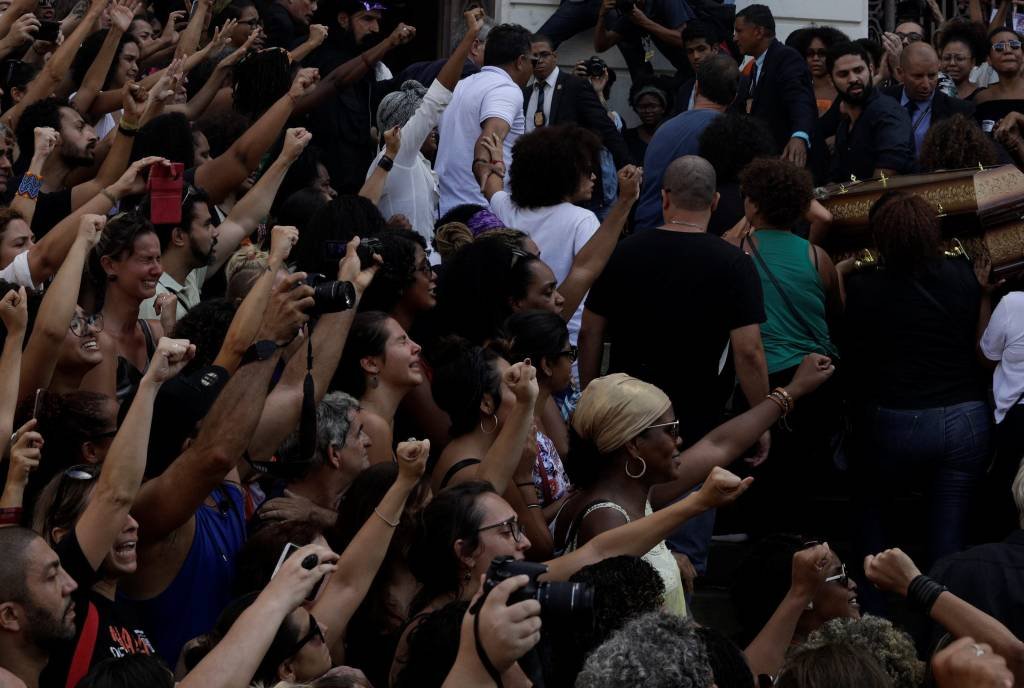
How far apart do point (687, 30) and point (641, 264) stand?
15.1 feet

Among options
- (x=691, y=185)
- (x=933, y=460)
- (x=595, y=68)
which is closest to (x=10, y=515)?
(x=691, y=185)

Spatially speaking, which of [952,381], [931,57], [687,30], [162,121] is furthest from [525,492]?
[687,30]

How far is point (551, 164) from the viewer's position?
710 centimetres

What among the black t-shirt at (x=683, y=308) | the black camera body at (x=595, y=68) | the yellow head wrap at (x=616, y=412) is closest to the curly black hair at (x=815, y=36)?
the black camera body at (x=595, y=68)

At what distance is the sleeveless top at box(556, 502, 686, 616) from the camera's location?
4.75 metres

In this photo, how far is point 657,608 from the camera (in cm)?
416

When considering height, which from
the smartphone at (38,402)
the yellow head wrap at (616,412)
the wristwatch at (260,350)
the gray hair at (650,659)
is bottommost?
the yellow head wrap at (616,412)

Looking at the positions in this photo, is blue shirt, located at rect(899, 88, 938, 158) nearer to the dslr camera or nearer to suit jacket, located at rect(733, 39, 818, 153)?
suit jacket, located at rect(733, 39, 818, 153)

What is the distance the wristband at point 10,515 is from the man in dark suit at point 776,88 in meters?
5.63

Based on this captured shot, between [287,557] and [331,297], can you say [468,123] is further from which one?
[287,557]

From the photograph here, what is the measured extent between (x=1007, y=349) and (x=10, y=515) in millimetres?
4058

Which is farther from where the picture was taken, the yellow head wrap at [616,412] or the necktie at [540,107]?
the necktie at [540,107]

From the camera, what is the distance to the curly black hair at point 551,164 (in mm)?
7090

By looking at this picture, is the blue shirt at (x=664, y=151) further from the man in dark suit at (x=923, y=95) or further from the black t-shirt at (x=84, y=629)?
the black t-shirt at (x=84, y=629)
